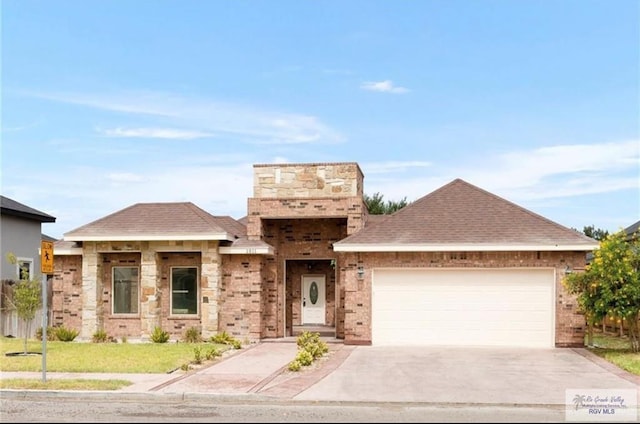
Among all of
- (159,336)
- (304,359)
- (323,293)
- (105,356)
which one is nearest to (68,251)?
(159,336)

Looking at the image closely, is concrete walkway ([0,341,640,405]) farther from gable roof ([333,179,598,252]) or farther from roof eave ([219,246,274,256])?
roof eave ([219,246,274,256])

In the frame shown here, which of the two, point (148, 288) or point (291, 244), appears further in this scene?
point (291, 244)

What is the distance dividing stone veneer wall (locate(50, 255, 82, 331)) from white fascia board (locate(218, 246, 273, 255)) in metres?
4.88

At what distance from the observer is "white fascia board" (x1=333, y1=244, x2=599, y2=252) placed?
60.8 feet

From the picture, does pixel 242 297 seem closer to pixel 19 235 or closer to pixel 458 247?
pixel 458 247

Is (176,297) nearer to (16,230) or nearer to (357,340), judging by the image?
(357,340)

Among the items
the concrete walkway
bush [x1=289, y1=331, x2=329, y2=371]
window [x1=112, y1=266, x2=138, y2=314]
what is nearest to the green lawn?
the concrete walkway

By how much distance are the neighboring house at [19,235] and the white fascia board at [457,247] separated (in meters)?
12.0

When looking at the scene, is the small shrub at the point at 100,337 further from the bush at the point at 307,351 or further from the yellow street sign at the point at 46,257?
the yellow street sign at the point at 46,257

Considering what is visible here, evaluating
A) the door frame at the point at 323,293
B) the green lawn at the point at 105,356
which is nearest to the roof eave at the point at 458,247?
the green lawn at the point at 105,356

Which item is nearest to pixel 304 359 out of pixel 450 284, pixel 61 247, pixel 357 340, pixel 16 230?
pixel 357 340

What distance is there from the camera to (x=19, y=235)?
2622cm

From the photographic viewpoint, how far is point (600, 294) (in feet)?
56.9

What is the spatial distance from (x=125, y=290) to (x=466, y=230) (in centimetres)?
1060
